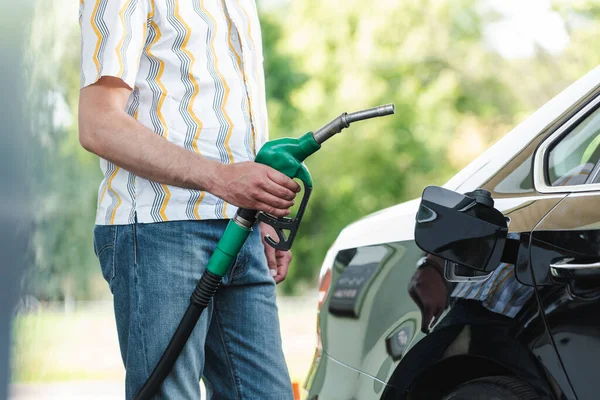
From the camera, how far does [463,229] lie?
1.89 meters

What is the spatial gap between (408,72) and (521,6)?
3.19 m

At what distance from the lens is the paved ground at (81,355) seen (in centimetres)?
433

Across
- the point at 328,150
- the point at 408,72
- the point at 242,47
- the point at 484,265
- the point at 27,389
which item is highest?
the point at 408,72

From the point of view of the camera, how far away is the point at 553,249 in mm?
1911

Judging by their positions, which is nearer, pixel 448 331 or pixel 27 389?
pixel 448 331

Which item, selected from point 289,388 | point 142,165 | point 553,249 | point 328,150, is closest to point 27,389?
point 289,388

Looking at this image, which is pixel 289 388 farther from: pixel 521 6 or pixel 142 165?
pixel 521 6

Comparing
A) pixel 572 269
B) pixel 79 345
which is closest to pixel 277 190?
pixel 572 269

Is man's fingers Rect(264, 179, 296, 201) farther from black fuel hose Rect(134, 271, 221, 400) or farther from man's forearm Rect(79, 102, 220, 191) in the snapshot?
black fuel hose Rect(134, 271, 221, 400)

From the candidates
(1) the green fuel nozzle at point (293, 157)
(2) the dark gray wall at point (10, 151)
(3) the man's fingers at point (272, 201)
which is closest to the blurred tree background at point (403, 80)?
(2) the dark gray wall at point (10, 151)

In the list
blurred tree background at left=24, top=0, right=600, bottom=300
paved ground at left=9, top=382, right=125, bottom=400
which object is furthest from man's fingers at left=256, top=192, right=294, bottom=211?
blurred tree background at left=24, top=0, right=600, bottom=300

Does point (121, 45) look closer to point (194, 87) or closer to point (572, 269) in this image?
point (194, 87)

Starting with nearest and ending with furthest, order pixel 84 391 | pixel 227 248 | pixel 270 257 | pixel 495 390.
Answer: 1. pixel 227 248
2. pixel 495 390
3. pixel 270 257
4. pixel 84 391

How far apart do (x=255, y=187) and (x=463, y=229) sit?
43cm
